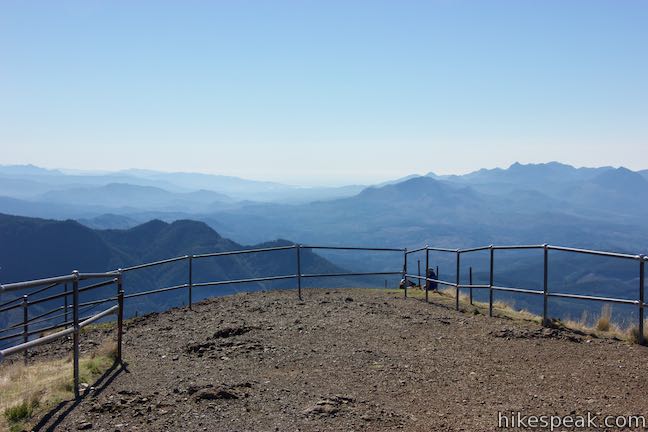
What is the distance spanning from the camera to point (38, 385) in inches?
293

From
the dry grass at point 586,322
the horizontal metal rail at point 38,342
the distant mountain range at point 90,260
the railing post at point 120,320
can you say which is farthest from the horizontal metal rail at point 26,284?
the distant mountain range at point 90,260

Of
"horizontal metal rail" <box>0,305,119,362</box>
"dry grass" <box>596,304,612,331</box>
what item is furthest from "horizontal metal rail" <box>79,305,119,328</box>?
"dry grass" <box>596,304,612,331</box>

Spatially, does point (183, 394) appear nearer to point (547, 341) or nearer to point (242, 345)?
point (242, 345)

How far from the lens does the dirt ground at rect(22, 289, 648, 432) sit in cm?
632

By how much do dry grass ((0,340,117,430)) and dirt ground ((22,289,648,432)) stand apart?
12.0 inches

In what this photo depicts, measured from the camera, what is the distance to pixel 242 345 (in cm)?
1025

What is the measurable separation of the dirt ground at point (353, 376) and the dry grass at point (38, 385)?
30cm

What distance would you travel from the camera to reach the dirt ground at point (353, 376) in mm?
6324

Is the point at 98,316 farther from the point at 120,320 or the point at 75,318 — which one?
the point at 75,318

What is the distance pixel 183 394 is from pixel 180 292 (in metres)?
181

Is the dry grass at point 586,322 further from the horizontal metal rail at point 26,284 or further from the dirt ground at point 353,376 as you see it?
the horizontal metal rail at point 26,284

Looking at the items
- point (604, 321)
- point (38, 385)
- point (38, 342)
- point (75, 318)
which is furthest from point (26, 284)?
point (604, 321)

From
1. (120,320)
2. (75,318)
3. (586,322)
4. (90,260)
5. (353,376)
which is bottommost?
(90,260)

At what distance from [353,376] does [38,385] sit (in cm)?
432
